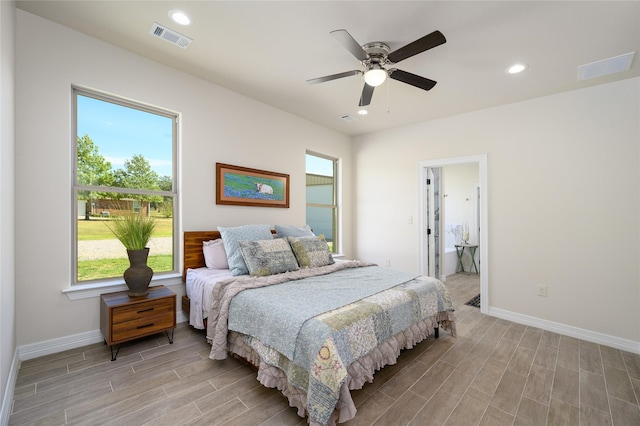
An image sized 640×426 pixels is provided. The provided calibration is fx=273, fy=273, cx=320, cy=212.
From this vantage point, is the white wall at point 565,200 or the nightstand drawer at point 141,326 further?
the white wall at point 565,200

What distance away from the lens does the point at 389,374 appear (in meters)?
Answer: 2.21

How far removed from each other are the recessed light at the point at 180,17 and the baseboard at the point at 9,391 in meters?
2.79

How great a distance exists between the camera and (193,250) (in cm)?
314

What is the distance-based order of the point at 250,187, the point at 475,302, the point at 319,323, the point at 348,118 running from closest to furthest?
the point at 319,323 → the point at 250,187 → the point at 475,302 → the point at 348,118

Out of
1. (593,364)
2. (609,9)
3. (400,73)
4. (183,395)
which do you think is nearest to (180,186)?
(183,395)

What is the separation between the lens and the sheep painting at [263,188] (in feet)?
12.6

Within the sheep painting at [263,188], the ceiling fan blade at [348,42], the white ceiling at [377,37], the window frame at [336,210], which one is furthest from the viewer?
the window frame at [336,210]

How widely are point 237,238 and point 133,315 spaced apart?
116 cm

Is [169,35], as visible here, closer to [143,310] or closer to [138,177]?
[138,177]

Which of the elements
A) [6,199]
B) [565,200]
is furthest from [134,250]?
[565,200]

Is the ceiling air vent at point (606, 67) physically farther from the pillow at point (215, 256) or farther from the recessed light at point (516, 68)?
the pillow at point (215, 256)

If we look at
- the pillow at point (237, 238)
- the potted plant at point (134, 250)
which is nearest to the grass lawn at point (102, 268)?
the potted plant at point (134, 250)

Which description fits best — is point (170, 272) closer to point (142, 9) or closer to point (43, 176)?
point (43, 176)

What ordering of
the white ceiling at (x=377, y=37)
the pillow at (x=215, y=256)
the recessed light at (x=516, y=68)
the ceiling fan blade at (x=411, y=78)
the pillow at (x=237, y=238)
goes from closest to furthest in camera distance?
the white ceiling at (x=377, y=37) → the ceiling fan blade at (x=411, y=78) → the recessed light at (x=516, y=68) → the pillow at (x=237, y=238) → the pillow at (x=215, y=256)
